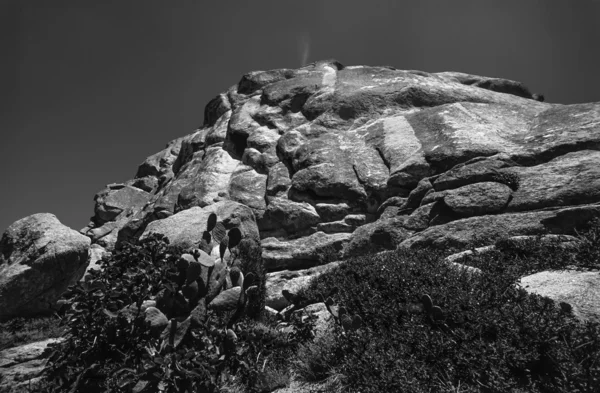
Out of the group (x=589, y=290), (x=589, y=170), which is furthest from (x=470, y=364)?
(x=589, y=170)

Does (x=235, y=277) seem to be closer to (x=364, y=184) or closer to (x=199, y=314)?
(x=199, y=314)

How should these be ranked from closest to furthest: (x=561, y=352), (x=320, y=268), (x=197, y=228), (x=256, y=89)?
(x=561, y=352)
(x=197, y=228)
(x=320, y=268)
(x=256, y=89)

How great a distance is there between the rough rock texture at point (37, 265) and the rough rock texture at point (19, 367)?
18.0 feet

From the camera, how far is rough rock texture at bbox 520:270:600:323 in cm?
461

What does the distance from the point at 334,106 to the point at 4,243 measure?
18.8 m

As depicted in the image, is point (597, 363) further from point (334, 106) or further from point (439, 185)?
point (334, 106)

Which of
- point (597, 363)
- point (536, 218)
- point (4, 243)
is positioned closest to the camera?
point (597, 363)

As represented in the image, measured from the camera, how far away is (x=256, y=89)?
32.1 m

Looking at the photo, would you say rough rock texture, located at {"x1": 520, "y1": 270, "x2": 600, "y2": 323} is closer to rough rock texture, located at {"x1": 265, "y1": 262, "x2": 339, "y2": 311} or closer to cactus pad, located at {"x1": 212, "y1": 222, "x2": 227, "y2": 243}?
cactus pad, located at {"x1": 212, "y1": 222, "x2": 227, "y2": 243}

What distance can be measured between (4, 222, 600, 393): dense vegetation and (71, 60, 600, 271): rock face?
407 centimetres

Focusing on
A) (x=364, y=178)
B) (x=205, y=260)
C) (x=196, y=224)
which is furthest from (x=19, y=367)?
(x=364, y=178)

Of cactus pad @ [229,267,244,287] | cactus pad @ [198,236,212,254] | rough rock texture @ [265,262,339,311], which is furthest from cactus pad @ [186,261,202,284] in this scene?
rough rock texture @ [265,262,339,311]

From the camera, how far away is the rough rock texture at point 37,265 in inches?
553

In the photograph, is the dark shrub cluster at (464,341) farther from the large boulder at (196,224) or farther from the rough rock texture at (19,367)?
the rough rock texture at (19,367)
